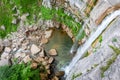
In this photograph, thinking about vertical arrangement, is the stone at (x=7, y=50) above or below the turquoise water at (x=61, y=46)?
above

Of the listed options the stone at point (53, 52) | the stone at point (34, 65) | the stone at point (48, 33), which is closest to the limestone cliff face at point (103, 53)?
the stone at point (53, 52)

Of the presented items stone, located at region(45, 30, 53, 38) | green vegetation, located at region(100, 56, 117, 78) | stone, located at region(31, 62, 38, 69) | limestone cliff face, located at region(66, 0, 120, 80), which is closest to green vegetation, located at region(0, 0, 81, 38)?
stone, located at region(45, 30, 53, 38)

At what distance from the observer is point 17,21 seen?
17.0 meters

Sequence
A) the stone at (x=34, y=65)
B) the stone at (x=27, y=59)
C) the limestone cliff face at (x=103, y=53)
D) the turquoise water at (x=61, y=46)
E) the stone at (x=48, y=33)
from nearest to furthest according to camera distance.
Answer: the limestone cliff face at (x=103, y=53) → the stone at (x=34, y=65) → the turquoise water at (x=61, y=46) → the stone at (x=27, y=59) → the stone at (x=48, y=33)

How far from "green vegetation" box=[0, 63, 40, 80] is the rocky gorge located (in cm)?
45

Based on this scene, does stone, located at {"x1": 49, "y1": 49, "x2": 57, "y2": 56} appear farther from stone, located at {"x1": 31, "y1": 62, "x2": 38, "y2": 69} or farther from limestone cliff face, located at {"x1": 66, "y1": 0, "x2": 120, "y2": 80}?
limestone cliff face, located at {"x1": 66, "y1": 0, "x2": 120, "y2": 80}

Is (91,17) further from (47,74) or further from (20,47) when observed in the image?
(20,47)

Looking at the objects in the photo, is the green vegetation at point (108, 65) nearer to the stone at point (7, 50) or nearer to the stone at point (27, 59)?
the stone at point (27, 59)

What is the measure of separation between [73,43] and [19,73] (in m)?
3.21

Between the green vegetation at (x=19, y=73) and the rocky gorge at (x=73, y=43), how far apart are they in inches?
17.7

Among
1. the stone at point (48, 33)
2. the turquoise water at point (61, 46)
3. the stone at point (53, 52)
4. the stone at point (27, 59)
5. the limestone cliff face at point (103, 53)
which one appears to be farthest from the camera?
the stone at point (48, 33)

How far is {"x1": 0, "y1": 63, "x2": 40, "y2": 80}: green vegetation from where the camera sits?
13.3 metres

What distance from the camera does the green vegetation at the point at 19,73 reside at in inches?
523

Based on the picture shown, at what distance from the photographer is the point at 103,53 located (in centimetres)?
995
